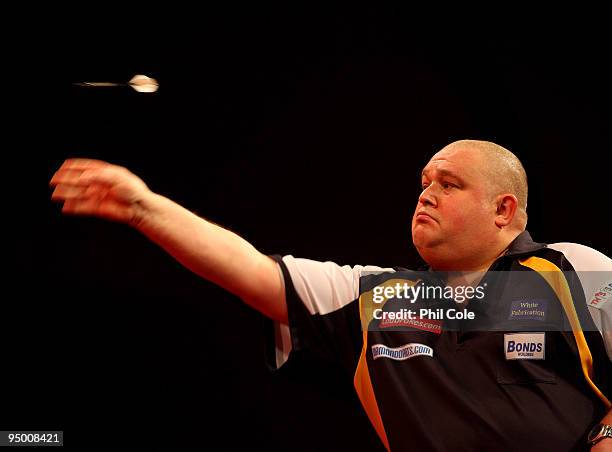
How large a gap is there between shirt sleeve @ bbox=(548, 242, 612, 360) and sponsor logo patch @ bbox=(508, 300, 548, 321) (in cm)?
11

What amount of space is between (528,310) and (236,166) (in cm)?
136

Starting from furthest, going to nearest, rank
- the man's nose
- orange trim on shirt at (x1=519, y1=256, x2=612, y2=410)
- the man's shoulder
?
the man's nose → the man's shoulder → orange trim on shirt at (x1=519, y1=256, x2=612, y2=410)

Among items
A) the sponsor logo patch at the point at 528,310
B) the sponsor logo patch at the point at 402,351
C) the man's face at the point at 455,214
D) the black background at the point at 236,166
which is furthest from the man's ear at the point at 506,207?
the black background at the point at 236,166

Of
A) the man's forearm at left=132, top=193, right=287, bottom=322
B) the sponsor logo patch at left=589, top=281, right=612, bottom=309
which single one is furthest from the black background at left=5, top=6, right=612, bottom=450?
the sponsor logo patch at left=589, top=281, right=612, bottom=309

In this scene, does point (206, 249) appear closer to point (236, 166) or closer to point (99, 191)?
point (99, 191)

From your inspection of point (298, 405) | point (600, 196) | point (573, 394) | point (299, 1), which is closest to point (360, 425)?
point (298, 405)

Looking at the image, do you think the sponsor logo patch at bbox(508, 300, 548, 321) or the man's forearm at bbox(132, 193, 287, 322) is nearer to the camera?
the man's forearm at bbox(132, 193, 287, 322)

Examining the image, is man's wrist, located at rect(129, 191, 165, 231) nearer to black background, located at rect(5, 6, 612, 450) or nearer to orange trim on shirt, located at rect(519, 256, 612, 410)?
orange trim on shirt, located at rect(519, 256, 612, 410)

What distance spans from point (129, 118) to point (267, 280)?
1.30 m

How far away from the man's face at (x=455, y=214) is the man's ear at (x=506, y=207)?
26 mm

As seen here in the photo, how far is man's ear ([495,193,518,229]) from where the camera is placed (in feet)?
6.15

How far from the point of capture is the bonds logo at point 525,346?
1641mm

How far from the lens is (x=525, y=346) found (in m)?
1.65

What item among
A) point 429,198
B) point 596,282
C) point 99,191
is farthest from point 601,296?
point 99,191
